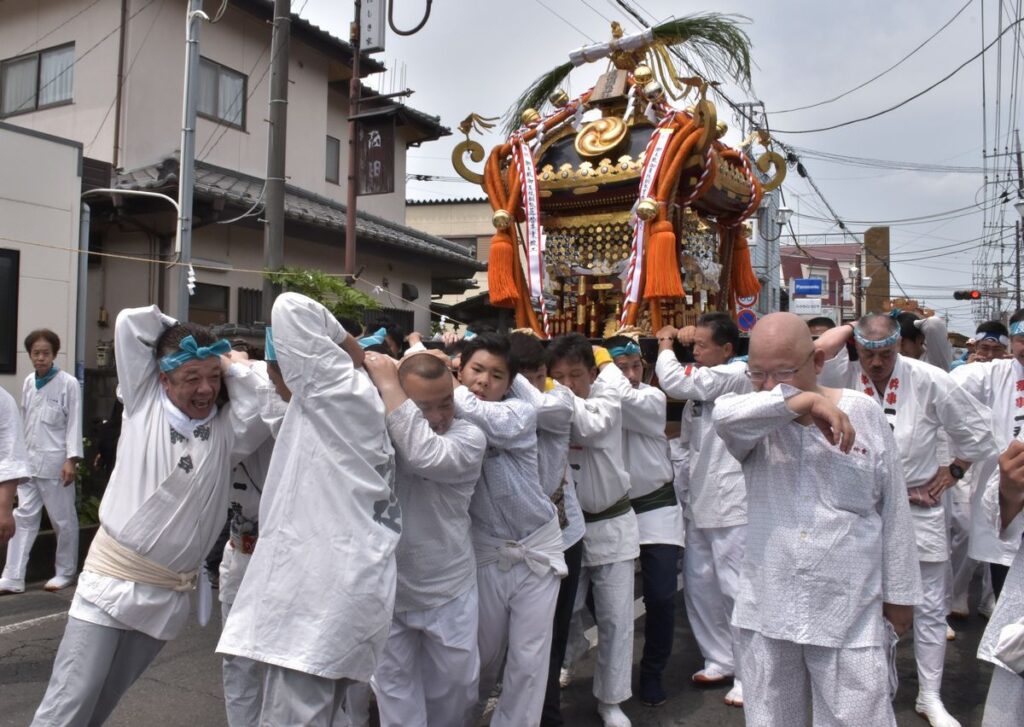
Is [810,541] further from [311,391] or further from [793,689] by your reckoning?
[311,391]

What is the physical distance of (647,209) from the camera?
5508mm

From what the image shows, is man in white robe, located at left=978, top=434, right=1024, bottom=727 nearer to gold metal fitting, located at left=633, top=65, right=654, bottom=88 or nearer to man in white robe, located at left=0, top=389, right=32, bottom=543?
man in white robe, located at left=0, top=389, right=32, bottom=543

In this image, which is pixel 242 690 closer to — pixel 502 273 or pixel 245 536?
pixel 245 536

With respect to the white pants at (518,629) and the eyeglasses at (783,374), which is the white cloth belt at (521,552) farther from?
the eyeglasses at (783,374)

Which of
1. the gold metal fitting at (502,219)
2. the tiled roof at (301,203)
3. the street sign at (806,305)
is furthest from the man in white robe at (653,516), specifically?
the street sign at (806,305)

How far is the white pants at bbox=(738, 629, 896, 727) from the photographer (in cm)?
252

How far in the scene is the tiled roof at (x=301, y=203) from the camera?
10.4 metres

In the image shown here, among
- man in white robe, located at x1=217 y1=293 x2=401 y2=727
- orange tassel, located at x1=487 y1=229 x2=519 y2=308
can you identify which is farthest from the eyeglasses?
orange tassel, located at x1=487 y1=229 x2=519 y2=308

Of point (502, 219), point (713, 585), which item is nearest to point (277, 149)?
point (502, 219)

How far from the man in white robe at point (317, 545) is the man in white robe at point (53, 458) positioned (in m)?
4.45

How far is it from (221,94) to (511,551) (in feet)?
37.5

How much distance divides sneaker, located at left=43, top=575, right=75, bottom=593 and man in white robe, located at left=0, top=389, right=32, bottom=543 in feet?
9.49

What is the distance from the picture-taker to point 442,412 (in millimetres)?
2908

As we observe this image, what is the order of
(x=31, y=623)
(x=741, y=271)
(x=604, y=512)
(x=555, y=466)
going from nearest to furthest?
(x=555, y=466) → (x=604, y=512) → (x=31, y=623) → (x=741, y=271)
